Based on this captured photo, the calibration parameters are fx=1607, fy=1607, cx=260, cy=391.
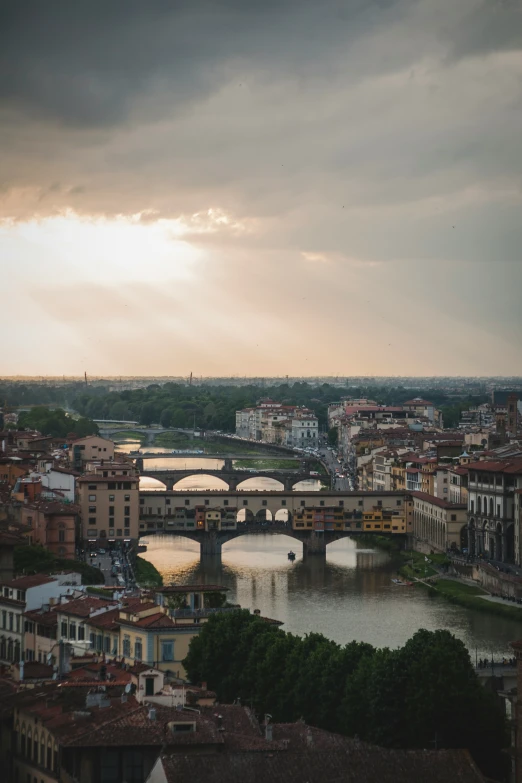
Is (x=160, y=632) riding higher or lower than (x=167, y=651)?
higher

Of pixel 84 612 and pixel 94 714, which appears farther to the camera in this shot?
pixel 84 612

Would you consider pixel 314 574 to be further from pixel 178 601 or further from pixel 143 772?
pixel 143 772

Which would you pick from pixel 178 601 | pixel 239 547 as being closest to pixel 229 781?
pixel 178 601

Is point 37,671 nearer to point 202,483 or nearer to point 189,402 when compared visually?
point 202,483

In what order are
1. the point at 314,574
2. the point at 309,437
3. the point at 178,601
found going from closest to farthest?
the point at 178,601 → the point at 314,574 → the point at 309,437

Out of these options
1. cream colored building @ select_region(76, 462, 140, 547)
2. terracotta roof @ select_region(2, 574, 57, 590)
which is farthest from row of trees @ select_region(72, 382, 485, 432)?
terracotta roof @ select_region(2, 574, 57, 590)

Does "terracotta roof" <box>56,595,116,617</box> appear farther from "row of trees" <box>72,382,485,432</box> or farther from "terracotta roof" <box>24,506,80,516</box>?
"row of trees" <box>72,382,485,432</box>

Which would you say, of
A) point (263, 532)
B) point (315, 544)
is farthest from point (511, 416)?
point (315, 544)
